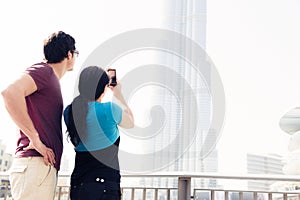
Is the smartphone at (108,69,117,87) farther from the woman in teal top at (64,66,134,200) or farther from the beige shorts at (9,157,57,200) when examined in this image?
the beige shorts at (9,157,57,200)

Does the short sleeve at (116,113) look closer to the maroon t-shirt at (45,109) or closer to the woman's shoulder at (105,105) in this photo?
the woman's shoulder at (105,105)

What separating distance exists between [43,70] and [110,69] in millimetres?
321

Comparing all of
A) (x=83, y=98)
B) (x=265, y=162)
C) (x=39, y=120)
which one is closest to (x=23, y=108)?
(x=39, y=120)

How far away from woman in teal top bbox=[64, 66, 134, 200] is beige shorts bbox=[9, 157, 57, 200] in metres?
0.11

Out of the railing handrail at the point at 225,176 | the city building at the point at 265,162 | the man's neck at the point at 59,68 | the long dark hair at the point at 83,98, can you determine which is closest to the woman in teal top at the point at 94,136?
the long dark hair at the point at 83,98

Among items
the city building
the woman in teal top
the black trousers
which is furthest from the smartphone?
the city building

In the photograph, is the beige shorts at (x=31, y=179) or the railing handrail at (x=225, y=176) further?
the railing handrail at (x=225, y=176)

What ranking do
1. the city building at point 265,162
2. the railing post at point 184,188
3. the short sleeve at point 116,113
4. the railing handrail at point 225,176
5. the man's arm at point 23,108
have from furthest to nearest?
1. the city building at point 265,162
2. the railing post at point 184,188
3. the railing handrail at point 225,176
4. the short sleeve at point 116,113
5. the man's arm at point 23,108

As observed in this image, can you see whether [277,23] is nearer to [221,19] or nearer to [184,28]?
[221,19]

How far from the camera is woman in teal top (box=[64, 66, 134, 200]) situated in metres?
1.19

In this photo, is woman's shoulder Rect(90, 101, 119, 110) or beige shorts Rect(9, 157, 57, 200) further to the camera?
woman's shoulder Rect(90, 101, 119, 110)

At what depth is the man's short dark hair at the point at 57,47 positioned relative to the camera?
1261 millimetres

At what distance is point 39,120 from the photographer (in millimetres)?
1186

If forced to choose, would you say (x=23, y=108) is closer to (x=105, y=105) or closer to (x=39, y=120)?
(x=39, y=120)
